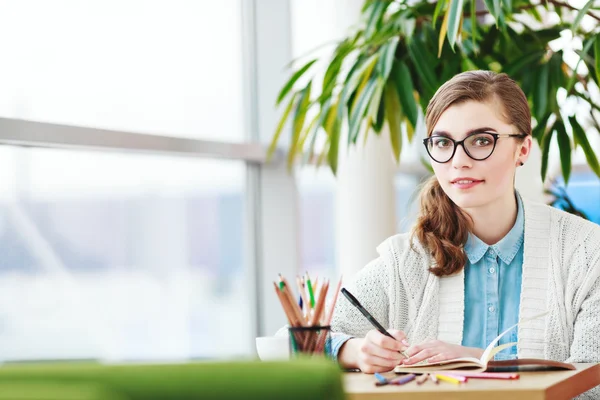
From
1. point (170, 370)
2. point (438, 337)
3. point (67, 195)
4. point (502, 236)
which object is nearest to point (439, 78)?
point (502, 236)

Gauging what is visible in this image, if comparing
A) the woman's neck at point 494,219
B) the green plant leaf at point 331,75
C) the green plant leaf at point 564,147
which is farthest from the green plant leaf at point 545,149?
the woman's neck at point 494,219

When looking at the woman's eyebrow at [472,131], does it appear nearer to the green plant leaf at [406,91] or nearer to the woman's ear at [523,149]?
the woman's ear at [523,149]

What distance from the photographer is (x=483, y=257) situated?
194 cm

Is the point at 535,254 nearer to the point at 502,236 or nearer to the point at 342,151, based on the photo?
the point at 502,236

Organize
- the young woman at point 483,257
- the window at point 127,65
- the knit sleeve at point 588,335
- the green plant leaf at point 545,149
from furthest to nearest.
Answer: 1. the green plant leaf at point 545,149
2. the window at point 127,65
3. the young woman at point 483,257
4. the knit sleeve at point 588,335

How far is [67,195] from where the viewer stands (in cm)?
275

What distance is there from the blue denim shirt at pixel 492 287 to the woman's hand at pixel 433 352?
0.33 metres

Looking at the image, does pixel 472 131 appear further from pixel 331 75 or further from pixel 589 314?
pixel 331 75

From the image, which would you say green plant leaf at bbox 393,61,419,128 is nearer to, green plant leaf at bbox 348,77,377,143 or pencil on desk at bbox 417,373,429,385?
green plant leaf at bbox 348,77,377,143

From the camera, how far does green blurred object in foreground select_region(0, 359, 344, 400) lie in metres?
0.62

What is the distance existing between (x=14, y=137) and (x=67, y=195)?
424 millimetres

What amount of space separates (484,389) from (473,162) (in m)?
0.74

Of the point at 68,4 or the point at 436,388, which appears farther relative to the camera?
the point at 68,4

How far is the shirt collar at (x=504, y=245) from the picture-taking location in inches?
75.9
